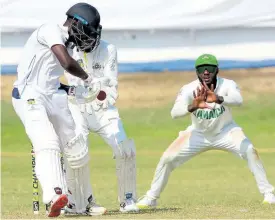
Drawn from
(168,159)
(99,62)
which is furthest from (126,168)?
(99,62)

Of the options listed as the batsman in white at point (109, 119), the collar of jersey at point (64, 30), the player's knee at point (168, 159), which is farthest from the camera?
the player's knee at point (168, 159)

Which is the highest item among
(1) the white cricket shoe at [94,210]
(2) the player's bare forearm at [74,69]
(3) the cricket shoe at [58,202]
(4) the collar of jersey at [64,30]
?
(4) the collar of jersey at [64,30]

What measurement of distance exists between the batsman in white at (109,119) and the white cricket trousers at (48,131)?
73 centimetres

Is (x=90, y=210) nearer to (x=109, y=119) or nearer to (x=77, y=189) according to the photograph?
(x=77, y=189)

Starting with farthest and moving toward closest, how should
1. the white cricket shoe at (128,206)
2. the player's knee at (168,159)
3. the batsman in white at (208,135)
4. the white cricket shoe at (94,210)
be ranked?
A: 1. the player's knee at (168,159)
2. the batsman in white at (208,135)
3. the white cricket shoe at (128,206)
4. the white cricket shoe at (94,210)

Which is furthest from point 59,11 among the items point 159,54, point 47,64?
point 47,64

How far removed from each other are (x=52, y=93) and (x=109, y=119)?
122cm

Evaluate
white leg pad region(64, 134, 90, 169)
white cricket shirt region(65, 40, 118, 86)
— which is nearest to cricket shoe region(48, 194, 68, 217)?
white leg pad region(64, 134, 90, 169)

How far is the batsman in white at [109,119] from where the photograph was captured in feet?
35.7

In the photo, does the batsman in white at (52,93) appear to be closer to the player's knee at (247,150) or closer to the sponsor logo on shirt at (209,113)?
the sponsor logo on shirt at (209,113)

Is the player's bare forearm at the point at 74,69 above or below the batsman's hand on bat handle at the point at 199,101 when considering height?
above

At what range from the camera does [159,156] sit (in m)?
18.5

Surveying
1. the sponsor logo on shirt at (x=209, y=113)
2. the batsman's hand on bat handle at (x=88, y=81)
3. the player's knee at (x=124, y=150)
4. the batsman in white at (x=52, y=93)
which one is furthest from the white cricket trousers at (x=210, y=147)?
the batsman's hand on bat handle at (x=88, y=81)

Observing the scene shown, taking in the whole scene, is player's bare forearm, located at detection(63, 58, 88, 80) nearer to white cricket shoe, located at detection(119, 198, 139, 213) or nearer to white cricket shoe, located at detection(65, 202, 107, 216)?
white cricket shoe, located at detection(65, 202, 107, 216)
